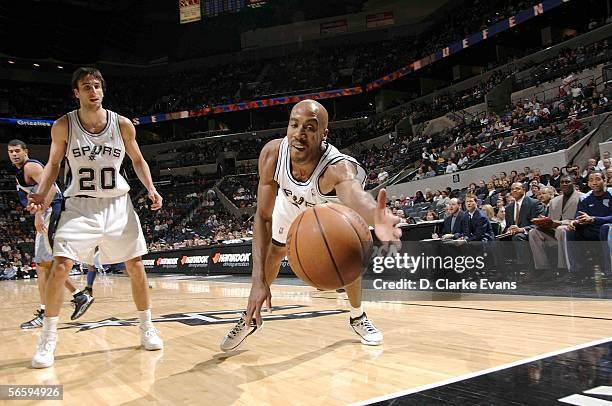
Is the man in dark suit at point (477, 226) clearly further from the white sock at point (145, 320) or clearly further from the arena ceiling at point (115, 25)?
the arena ceiling at point (115, 25)

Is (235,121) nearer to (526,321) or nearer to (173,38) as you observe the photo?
(173,38)

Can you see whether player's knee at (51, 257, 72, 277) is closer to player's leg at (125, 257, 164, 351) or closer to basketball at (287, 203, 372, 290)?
player's leg at (125, 257, 164, 351)

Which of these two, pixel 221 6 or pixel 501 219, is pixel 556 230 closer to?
pixel 501 219

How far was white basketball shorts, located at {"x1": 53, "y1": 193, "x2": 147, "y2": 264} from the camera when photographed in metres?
3.18

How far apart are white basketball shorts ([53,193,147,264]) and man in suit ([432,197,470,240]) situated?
4264mm

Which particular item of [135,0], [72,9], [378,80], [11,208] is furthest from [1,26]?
[378,80]

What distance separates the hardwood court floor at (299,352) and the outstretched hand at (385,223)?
2.34ft

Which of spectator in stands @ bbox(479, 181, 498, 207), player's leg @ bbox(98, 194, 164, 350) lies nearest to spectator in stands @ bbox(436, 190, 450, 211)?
spectator in stands @ bbox(479, 181, 498, 207)

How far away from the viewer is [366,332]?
333 centimetres

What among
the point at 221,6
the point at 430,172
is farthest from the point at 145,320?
the point at 221,6

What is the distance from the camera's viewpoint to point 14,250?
21.7 meters

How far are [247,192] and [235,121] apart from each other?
9.70 meters

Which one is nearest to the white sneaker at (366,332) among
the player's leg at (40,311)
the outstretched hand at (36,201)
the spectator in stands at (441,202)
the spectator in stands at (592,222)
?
the outstretched hand at (36,201)

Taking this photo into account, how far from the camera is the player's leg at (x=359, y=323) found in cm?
327
